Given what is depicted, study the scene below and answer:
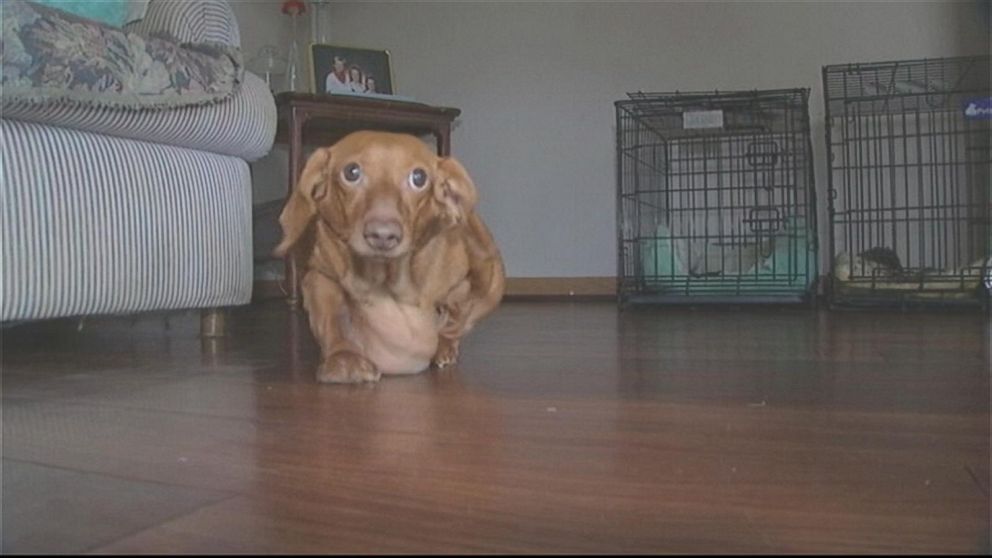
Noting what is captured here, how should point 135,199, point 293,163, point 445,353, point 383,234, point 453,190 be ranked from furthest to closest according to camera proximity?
point 293,163
point 135,199
point 445,353
point 453,190
point 383,234

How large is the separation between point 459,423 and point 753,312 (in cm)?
165

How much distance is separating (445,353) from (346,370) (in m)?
0.20

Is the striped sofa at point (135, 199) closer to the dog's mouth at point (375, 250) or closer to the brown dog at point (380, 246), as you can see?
the brown dog at point (380, 246)

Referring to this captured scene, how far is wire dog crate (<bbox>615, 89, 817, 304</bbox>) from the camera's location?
2.62m

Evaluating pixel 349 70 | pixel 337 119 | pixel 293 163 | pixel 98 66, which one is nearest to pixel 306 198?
pixel 98 66

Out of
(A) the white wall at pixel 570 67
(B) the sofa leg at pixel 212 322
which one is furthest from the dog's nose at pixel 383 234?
(A) the white wall at pixel 570 67

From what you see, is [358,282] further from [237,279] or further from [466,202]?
[237,279]

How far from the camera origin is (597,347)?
1585 millimetres

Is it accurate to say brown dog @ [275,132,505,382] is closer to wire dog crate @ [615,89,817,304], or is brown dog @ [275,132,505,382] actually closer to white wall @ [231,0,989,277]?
wire dog crate @ [615,89,817,304]

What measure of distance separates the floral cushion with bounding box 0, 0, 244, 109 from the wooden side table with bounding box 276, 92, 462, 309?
826 mm

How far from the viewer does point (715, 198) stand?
2.91m

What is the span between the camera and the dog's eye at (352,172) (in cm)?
106

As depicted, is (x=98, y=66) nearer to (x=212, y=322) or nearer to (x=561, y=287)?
(x=212, y=322)

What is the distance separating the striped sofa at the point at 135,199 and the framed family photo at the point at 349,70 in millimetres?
1035
